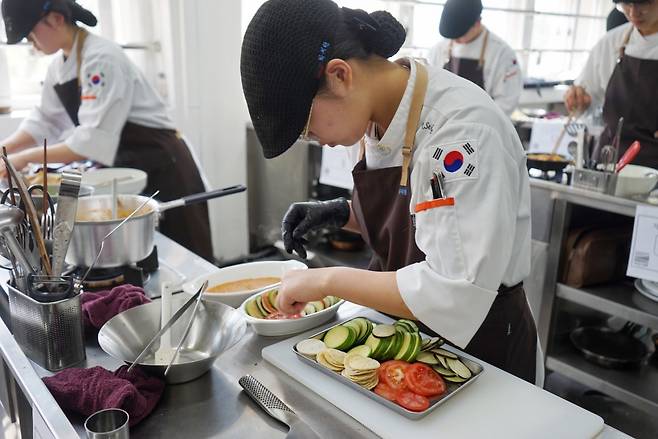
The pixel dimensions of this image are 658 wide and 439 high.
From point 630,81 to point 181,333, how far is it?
2.59 m

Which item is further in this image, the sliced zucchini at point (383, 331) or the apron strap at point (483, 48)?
the apron strap at point (483, 48)

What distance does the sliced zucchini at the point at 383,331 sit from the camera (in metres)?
1.06

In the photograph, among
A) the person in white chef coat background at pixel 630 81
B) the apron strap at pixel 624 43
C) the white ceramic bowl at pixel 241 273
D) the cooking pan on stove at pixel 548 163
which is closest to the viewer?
the white ceramic bowl at pixel 241 273

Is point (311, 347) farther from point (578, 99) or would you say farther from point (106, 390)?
point (578, 99)

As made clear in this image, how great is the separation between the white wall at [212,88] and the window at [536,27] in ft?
4.49

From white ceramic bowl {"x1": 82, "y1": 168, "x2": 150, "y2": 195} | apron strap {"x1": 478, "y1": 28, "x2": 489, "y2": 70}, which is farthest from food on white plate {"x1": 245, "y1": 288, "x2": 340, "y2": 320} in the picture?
apron strap {"x1": 478, "y1": 28, "x2": 489, "y2": 70}

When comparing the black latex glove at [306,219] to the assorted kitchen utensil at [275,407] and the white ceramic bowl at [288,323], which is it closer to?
the white ceramic bowl at [288,323]

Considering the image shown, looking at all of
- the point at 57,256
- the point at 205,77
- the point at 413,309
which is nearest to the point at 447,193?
the point at 413,309

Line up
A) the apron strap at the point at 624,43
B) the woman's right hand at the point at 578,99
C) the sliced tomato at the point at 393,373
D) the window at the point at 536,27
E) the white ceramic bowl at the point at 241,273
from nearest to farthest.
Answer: the sliced tomato at the point at 393,373, the white ceramic bowl at the point at 241,273, the apron strap at the point at 624,43, the woman's right hand at the point at 578,99, the window at the point at 536,27

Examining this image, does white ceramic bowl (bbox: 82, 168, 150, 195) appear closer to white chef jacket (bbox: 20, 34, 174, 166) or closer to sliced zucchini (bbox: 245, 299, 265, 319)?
white chef jacket (bbox: 20, 34, 174, 166)

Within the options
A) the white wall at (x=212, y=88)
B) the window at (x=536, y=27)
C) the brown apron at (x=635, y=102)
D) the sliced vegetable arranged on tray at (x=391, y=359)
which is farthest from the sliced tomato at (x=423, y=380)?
the window at (x=536, y=27)

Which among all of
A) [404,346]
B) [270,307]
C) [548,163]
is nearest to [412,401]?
[404,346]

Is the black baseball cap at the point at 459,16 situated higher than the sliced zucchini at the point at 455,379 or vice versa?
the black baseball cap at the point at 459,16

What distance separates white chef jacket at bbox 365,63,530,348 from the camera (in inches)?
35.6
